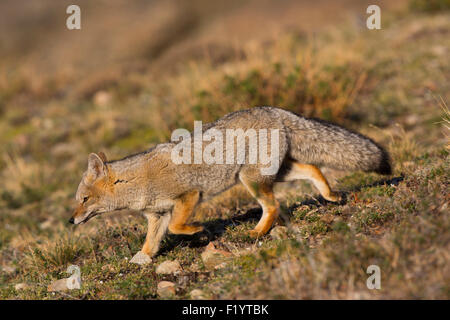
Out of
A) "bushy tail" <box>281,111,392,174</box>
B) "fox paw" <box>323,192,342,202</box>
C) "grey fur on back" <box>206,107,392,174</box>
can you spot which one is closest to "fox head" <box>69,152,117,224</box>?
"grey fur on back" <box>206,107,392,174</box>

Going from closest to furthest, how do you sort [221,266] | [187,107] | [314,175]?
[221,266] → [314,175] → [187,107]

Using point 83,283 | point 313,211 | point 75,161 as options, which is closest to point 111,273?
point 83,283

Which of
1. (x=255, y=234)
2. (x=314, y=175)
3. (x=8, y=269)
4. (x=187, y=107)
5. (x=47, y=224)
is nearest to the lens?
(x=255, y=234)

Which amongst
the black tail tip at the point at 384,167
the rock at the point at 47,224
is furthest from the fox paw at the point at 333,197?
the rock at the point at 47,224

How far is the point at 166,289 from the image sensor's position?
4.96m

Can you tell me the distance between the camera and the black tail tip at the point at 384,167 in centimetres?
602

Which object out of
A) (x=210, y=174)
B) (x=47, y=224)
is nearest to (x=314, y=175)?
(x=210, y=174)

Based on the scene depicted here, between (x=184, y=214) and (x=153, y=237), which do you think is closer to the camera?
(x=184, y=214)

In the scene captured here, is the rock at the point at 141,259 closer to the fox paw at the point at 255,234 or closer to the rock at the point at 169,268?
the rock at the point at 169,268

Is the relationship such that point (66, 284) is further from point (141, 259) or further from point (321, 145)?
point (321, 145)

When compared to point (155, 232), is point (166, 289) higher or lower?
lower

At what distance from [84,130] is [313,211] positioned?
31.0 ft

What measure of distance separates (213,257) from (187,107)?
251 inches
